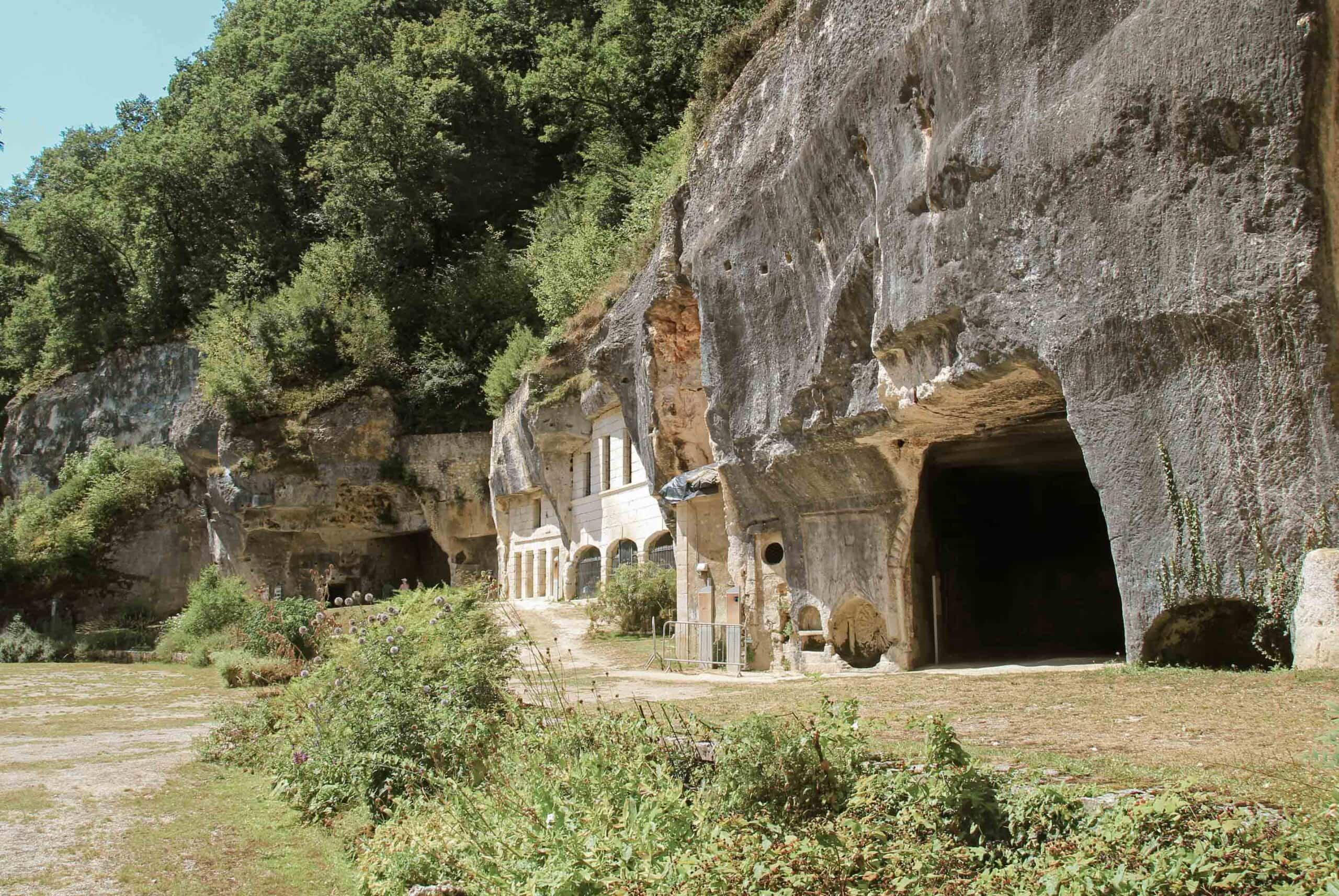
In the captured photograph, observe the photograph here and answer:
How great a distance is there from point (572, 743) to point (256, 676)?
38.7 ft

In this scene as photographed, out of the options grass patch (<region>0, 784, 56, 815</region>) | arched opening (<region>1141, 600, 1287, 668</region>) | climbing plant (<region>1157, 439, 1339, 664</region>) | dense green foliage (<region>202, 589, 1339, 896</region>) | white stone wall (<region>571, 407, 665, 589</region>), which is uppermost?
white stone wall (<region>571, 407, 665, 589</region>)

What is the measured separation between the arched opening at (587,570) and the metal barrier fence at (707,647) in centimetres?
936

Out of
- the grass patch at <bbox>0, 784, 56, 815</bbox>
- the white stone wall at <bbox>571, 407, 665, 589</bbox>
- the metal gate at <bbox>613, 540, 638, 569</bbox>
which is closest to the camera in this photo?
the grass patch at <bbox>0, 784, 56, 815</bbox>

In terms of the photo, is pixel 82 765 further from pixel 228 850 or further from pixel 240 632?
pixel 240 632

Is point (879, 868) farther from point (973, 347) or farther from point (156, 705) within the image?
point (156, 705)

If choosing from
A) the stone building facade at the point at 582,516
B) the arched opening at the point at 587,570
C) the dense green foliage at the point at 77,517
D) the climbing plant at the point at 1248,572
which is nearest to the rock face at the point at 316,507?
the dense green foliage at the point at 77,517

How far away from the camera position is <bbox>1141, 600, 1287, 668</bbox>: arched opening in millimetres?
10773

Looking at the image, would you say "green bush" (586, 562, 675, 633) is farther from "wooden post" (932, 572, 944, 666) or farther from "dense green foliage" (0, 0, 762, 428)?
"dense green foliage" (0, 0, 762, 428)

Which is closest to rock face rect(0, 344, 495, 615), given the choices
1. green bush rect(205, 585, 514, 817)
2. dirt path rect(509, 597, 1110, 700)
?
dirt path rect(509, 597, 1110, 700)

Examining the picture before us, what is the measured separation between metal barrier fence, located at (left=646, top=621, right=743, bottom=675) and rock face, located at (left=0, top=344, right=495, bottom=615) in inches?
626

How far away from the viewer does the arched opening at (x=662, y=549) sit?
2581 cm

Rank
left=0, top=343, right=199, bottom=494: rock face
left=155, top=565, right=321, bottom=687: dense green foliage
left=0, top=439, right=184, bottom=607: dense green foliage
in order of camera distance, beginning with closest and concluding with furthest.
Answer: left=155, top=565, right=321, bottom=687: dense green foliage, left=0, top=439, right=184, bottom=607: dense green foliage, left=0, top=343, right=199, bottom=494: rock face

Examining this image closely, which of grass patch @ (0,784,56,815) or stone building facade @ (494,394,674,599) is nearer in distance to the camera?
grass patch @ (0,784,56,815)

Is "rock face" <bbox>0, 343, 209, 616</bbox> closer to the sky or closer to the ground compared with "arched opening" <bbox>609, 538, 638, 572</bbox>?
closer to the sky
